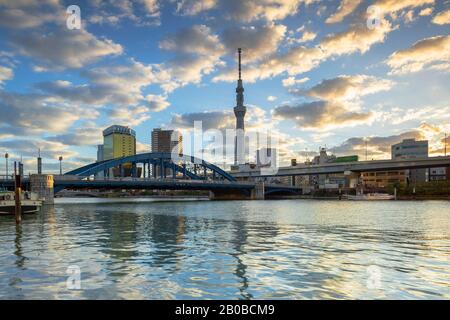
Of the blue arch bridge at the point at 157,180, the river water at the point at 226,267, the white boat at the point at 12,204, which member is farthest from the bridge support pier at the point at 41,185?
the river water at the point at 226,267

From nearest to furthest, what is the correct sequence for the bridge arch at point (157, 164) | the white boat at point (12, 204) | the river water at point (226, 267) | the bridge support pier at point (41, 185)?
the river water at point (226, 267) → the white boat at point (12, 204) → the bridge support pier at point (41, 185) → the bridge arch at point (157, 164)

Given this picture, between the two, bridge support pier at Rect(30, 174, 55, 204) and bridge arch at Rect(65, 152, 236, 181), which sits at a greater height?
bridge arch at Rect(65, 152, 236, 181)

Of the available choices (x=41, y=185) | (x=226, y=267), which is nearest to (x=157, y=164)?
(x=41, y=185)

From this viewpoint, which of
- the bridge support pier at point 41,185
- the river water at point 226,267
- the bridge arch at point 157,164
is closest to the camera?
the river water at point 226,267

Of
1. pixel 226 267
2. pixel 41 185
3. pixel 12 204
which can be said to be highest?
pixel 41 185

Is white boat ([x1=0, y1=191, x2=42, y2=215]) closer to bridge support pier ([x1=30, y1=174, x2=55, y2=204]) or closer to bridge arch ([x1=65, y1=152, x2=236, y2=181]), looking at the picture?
bridge support pier ([x1=30, y1=174, x2=55, y2=204])

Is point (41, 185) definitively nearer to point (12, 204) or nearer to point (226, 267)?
point (12, 204)

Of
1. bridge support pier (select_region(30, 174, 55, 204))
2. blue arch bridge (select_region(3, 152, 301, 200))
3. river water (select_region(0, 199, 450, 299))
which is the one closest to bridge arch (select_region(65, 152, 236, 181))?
blue arch bridge (select_region(3, 152, 301, 200))

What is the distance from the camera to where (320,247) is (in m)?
27.5

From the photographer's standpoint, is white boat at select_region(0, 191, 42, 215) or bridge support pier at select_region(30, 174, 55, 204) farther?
bridge support pier at select_region(30, 174, 55, 204)

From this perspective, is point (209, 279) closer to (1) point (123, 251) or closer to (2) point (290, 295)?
(2) point (290, 295)

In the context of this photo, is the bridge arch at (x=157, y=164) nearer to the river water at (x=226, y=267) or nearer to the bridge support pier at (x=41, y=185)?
the bridge support pier at (x=41, y=185)
